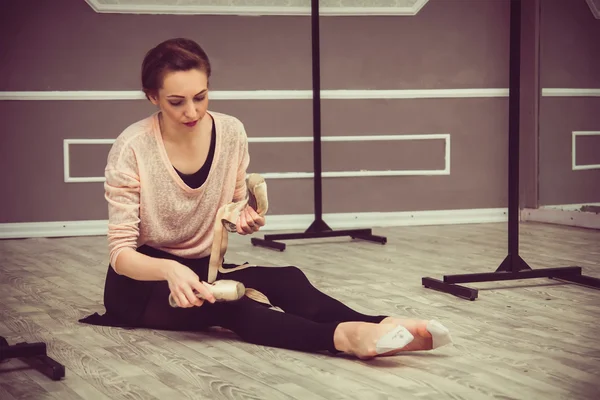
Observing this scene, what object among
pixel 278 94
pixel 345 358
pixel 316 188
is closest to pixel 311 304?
pixel 345 358

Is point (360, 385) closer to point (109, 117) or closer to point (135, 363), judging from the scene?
point (135, 363)

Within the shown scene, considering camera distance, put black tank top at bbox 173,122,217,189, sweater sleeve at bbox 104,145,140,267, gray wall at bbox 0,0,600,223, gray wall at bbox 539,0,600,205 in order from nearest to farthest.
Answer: sweater sleeve at bbox 104,145,140,267, black tank top at bbox 173,122,217,189, gray wall at bbox 0,0,600,223, gray wall at bbox 539,0,600,205

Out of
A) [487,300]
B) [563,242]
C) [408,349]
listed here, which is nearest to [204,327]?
[408,349]

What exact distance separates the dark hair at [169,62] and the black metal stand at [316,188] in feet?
6.21

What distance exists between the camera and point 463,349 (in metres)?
2.20

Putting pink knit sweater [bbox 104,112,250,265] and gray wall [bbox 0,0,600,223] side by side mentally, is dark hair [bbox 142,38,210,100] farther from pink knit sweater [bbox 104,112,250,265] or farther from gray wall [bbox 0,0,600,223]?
gray wall [bbox 0,0,600,223]

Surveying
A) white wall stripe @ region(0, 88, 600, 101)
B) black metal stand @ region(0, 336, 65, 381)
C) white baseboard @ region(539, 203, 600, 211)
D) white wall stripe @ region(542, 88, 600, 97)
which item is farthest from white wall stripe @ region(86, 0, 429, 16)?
black metal stand @ region(0, 336, 65, 381)

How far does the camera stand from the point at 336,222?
489cm

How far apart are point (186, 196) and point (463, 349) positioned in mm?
813

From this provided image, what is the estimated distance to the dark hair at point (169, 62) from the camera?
220cm

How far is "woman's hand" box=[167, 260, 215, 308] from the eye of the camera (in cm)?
203

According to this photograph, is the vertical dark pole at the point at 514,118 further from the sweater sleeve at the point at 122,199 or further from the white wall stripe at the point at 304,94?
the white wall stripe at the point at 304,94

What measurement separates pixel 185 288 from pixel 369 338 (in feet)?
1.41

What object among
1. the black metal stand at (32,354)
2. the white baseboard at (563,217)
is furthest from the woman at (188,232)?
the white baseboard at (563,217)
